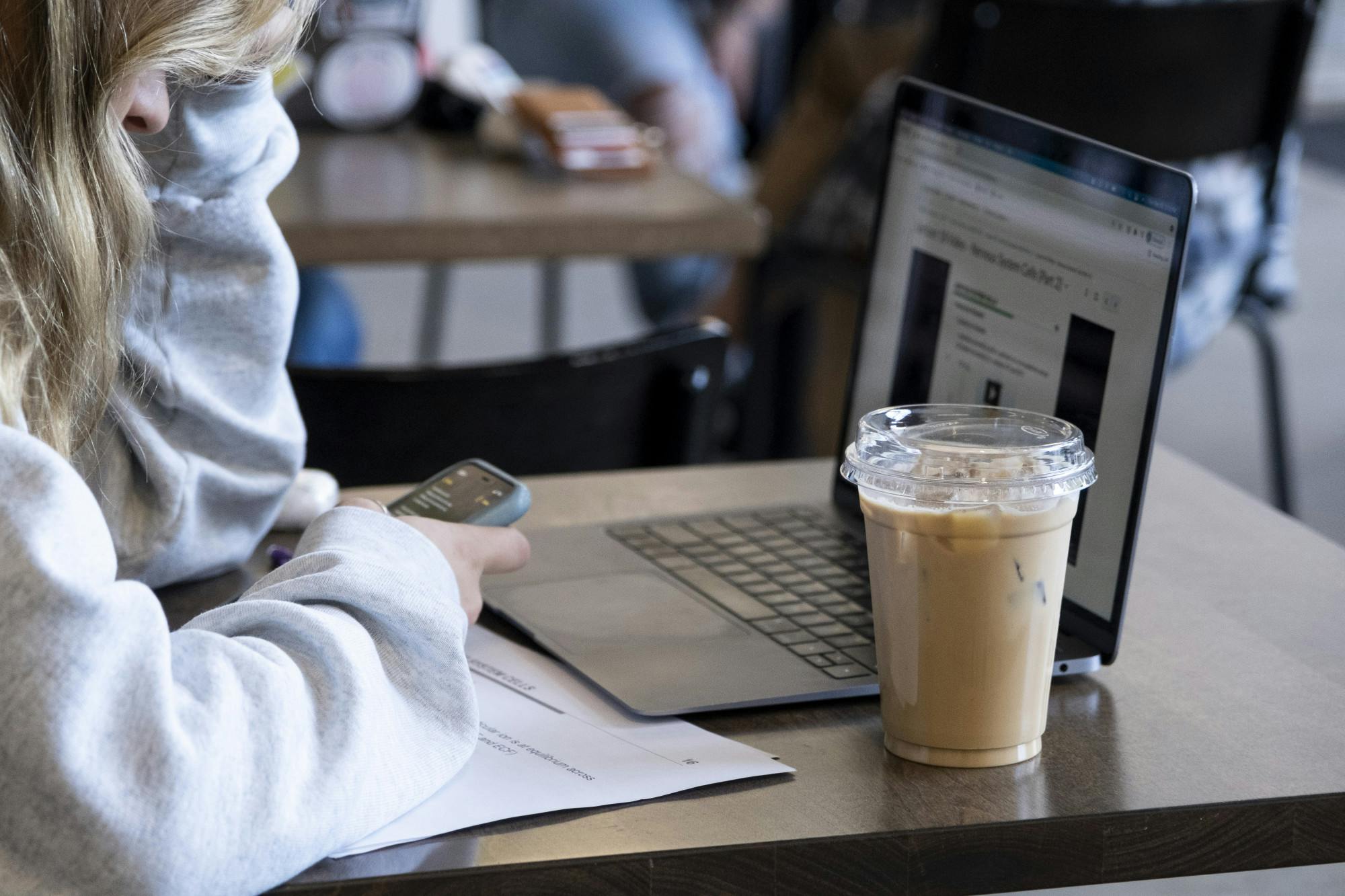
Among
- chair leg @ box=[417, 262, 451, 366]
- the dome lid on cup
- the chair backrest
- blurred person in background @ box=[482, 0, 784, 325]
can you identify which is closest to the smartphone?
the dome lid on cup

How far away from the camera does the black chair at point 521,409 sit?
1168 millimetres

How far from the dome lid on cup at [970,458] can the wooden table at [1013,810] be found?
12 centimetres

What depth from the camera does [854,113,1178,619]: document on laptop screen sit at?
0.75 meters

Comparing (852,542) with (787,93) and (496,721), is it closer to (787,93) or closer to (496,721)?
(496,721)

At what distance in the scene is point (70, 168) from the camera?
0.66 meters

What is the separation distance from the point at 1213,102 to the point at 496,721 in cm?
172

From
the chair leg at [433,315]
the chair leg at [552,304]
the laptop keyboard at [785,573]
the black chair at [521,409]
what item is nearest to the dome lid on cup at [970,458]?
the laptop keyboard at [785,573]

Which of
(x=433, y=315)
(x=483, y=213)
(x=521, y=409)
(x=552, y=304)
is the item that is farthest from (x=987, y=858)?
(x=433, y=315)

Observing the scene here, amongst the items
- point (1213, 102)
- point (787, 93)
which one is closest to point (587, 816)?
point (1213, 102)

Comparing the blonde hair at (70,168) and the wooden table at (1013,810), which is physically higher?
the blonde hair at (70,168)

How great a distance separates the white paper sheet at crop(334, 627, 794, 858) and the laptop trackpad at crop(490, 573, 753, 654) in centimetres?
4

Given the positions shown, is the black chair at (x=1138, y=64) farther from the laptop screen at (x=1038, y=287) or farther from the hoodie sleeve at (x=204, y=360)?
the hoodie sleeve at (x=204, y=360)

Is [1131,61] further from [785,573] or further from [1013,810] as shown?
[1013,810]

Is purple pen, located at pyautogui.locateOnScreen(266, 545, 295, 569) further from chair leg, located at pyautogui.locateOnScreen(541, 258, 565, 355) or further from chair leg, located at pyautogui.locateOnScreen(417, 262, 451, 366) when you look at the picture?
chair leg, located at pyautogui.locateOnScreen(417, 262, 451, 366)
